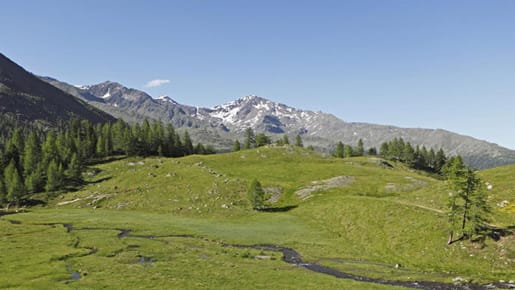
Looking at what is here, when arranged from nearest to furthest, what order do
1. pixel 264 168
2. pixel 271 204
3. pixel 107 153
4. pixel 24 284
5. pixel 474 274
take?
pixel 24 284 < pixel 474 274 < pixel 271 204 < pixel 264 168 < pixel 107 153

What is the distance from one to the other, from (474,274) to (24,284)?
51704 mm

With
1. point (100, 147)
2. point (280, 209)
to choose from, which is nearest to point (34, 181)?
point (100, 147)

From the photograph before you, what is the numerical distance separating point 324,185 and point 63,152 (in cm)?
11800

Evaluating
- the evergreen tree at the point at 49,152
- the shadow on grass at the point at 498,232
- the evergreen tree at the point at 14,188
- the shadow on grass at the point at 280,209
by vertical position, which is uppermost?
the evergreen tree at the point at 49,152

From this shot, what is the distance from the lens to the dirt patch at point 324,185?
103m

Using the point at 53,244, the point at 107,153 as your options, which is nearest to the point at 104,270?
the point at 53,244

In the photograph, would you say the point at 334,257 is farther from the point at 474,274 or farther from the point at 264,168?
the point at 264,168

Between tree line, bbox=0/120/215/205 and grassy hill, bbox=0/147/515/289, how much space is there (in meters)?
13.0

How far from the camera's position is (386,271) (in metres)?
43.5

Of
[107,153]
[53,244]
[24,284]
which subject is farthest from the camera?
[107,153]

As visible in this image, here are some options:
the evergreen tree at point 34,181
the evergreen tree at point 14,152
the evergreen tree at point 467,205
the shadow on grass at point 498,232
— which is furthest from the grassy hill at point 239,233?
the evergreen tree at point 14,152

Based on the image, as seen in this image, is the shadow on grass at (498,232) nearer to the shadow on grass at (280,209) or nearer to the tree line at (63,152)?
the shadow on grass at (280,209)

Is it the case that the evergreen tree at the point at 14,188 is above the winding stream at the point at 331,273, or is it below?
below

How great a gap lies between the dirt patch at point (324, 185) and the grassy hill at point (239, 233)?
40cm
